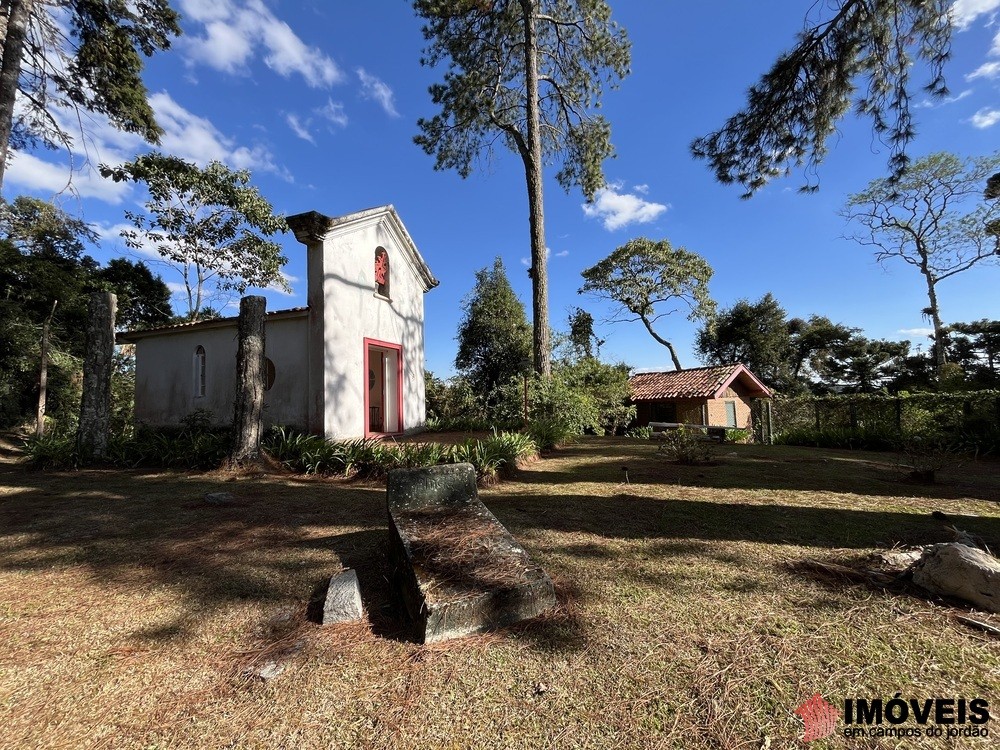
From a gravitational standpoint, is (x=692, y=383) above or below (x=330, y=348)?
below

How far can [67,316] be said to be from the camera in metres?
14.2

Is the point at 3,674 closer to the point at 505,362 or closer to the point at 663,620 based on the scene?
the point at 663,620

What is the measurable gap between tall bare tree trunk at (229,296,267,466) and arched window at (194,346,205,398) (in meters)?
3.49

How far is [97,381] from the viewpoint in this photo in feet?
26.9

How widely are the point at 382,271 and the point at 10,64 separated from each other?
778 cm

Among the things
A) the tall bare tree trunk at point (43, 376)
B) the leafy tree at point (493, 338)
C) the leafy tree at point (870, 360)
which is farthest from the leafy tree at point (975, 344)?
the tall bare tree trunk at point (43, 376)

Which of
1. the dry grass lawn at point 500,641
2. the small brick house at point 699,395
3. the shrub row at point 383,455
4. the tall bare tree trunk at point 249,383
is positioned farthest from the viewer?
the small brick house at point 699,395

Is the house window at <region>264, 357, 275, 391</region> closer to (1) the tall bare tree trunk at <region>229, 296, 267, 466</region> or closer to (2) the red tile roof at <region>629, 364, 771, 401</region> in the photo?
(1) the tall bare tree trunk at <region>229, 296, 267, 466</region>

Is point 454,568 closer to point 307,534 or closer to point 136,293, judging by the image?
point 307,534

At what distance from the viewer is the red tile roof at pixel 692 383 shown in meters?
18.3

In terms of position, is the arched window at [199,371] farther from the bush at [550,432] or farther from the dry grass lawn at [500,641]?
the bush at [550,432]

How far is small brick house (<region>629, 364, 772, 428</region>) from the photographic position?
18422mm

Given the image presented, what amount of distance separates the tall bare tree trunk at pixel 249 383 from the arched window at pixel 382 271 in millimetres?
3170

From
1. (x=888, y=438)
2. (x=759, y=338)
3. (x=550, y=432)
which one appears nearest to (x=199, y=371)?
(x=550, y=432)
